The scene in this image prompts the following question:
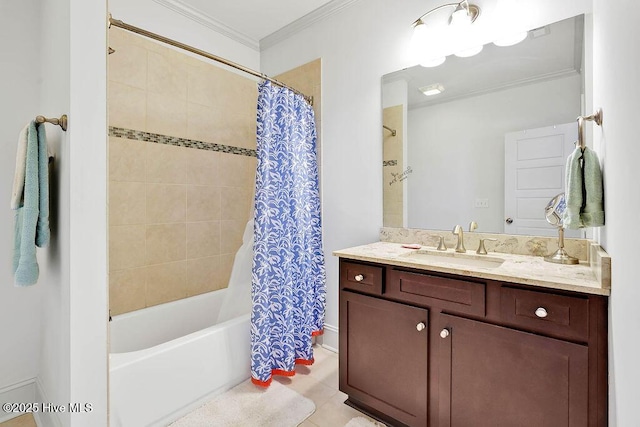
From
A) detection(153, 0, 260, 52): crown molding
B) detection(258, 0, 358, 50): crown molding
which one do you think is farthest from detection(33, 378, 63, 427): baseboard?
detection(258, 0, 358, 50): crown molding

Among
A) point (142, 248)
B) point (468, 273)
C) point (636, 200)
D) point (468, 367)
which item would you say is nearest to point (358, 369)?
point (468, 367)

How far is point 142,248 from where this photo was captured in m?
2.22

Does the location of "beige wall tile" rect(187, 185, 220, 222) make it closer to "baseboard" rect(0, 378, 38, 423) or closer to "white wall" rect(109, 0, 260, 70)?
"white wall" rect(109, 0, 260, 70)

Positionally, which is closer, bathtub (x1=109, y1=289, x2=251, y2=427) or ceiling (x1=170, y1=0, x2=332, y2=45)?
bathtub (x1=109, y1=289, x2=251, y2=427)

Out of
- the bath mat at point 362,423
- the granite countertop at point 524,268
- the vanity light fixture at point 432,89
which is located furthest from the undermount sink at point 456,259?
the vanity light fixture at point 432,89

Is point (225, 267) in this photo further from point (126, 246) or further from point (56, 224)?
point (56, 224)

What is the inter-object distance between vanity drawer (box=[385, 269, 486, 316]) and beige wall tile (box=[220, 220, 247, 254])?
1.66 m

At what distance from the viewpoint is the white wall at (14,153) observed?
5.63 feet

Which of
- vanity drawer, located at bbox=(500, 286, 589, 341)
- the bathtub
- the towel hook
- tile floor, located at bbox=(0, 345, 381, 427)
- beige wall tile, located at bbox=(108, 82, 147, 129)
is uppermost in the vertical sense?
beige wall tile, located at bbox=(108, 82, 147, 129)

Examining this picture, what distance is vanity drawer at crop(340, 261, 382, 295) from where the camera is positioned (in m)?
1.60

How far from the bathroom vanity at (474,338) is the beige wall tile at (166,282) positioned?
1.40 meters

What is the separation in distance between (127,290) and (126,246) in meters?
0.31

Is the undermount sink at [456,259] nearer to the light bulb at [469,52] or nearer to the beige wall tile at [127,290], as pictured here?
the light bulb at [469,52]

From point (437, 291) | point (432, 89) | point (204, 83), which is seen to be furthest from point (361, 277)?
point (204, 83)
